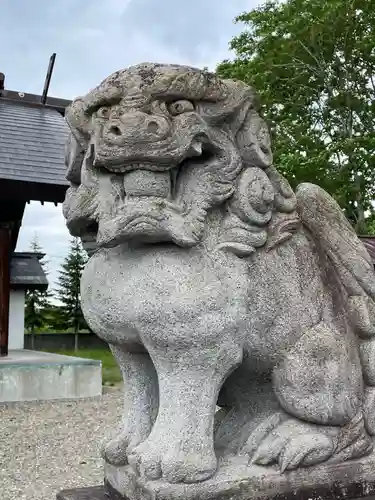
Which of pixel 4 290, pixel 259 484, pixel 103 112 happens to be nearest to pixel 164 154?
pixel 103 112

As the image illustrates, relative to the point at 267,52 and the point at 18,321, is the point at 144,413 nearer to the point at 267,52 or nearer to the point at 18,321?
the point at 18,321

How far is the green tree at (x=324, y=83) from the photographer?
486 inches

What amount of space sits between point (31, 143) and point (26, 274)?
464 cm

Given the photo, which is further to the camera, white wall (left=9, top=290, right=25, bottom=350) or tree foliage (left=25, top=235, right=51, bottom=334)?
tree foliage (left=25, top=235, right=51, bottom=334)

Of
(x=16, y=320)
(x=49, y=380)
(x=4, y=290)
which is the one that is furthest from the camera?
(x=16, y=320)

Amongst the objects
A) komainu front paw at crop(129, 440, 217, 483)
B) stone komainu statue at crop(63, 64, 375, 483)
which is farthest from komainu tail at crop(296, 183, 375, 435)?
komainu front paw at crop(129, 440, 217, 483)

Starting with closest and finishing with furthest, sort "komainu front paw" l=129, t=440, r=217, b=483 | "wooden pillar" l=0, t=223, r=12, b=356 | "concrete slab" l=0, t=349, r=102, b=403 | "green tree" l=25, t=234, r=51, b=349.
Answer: "komainu front paw" l=129, t=440, r=217, b=483 < "concrete slab" l=0, t=349, r=102, b=403 < "wooden pillar" l=0, t=223, r=12, b=356 < "green tree" l=25, t=234, r=51, b=349

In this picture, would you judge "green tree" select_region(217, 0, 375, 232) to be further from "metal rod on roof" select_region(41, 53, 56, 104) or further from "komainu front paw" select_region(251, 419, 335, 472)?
"komainu front paw" select_region(251, 419, 335, 472)

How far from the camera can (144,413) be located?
6.70 feet

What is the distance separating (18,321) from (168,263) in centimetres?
1103

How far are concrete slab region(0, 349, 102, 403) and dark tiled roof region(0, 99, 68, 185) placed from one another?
228 cm

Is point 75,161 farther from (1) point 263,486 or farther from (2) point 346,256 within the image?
(1) point 263,486

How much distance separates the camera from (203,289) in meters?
1.85

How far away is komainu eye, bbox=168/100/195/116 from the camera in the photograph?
6.19 feet
